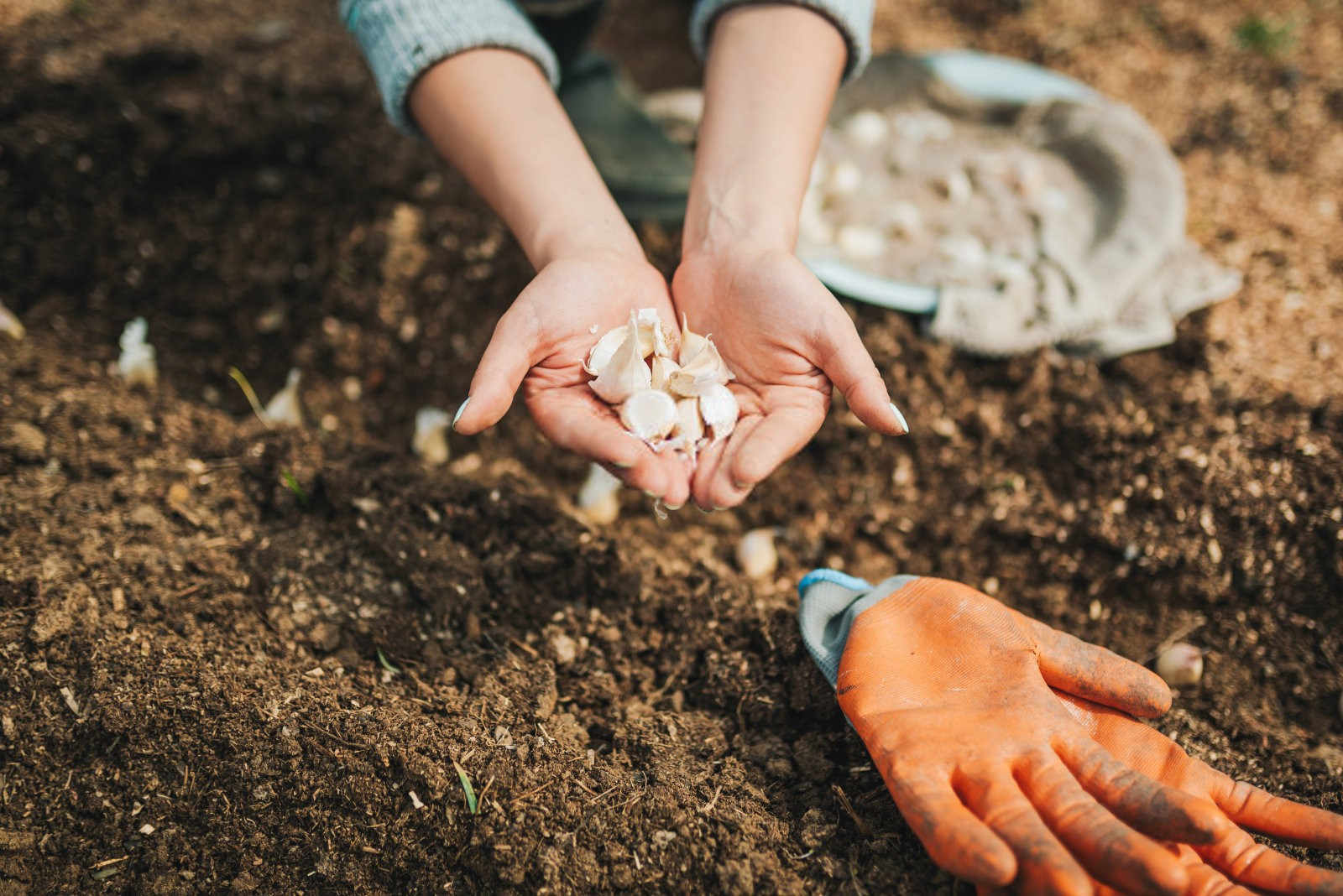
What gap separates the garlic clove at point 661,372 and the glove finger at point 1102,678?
79cm

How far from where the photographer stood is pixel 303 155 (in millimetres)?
2617

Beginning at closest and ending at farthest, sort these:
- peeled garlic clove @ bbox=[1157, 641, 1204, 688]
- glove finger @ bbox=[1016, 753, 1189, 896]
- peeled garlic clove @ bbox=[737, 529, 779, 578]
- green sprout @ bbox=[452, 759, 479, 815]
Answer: glove finger @ bbox=[1016, 753, 1189, 896] < green sprout @ bbox=[452, 759, 479, 815] < peeled garlic clove @ bbox=[1157, 641, 1204, 688] < peeled garlic clove @ bbox=[737, 529, 779, 578]

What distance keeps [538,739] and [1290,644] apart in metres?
1.61

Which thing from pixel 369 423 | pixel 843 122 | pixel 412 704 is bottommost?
pixel 369 423

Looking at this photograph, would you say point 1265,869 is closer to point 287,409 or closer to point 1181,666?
point 1181,666

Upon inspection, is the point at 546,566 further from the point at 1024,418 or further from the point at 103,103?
the point at 103,103

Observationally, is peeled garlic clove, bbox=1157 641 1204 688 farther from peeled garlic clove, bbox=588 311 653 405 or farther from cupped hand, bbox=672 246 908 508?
peeled garlic clove, bbox=588 311 653 405

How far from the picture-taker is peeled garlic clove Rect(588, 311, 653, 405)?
4.86 ft

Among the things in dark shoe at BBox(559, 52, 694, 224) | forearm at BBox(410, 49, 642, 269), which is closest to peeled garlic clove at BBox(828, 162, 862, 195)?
dark shoe at BBox(559, 52, 694, 224)

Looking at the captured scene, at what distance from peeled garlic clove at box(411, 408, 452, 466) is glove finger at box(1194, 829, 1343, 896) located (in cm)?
179

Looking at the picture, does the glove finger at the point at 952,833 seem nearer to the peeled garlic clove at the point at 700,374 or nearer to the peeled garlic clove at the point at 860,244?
the peeled garlic clove at the point at 700,374

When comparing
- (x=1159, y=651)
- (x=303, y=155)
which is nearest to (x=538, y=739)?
(x=1159, y=651)

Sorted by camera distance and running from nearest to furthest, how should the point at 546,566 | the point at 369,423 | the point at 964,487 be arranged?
the point at 546,566 → the point at 964,487 → the point at 369,423

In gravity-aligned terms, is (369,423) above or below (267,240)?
below
